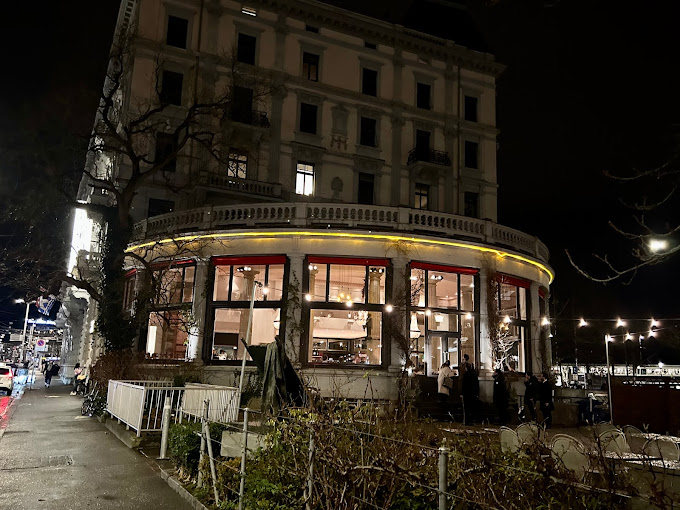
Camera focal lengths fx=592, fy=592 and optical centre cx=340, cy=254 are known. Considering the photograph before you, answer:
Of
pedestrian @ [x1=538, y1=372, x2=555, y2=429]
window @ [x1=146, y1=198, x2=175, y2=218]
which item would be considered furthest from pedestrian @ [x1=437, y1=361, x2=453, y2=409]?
window @ [x1=146, y1=198, x2=175, y2=218]

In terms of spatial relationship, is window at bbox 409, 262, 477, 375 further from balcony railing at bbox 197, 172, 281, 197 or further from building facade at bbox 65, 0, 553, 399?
balcony railing at bbox 197, 172, 281, 197

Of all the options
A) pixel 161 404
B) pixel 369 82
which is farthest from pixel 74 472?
pixel 369 82

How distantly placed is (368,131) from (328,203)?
11.9 metres

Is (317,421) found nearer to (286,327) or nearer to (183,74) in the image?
(286,327)

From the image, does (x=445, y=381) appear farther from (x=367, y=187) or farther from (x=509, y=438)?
(x=367, y=187)

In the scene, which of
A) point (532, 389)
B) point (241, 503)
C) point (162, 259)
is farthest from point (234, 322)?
point (241, 503)

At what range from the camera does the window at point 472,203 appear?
34.9 m

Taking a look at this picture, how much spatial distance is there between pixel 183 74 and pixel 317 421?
26.6 meters

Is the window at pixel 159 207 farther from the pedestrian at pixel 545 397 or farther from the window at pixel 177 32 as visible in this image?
the pedestrian at pixel 545 397

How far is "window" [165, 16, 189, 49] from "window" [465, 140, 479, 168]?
1716 centimetres

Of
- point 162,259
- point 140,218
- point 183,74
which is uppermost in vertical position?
point 183,74

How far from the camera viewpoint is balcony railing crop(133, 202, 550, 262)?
23281 mm

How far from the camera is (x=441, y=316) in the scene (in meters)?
24.4

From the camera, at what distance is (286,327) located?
890 inches
